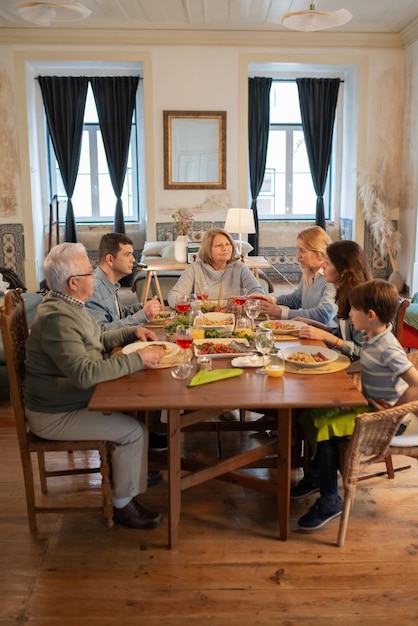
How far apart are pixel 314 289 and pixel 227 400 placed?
1.69m

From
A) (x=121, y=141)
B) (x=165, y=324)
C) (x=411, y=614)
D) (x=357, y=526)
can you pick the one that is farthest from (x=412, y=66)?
(x=411, y=614)

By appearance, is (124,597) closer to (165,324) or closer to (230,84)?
(165,324)

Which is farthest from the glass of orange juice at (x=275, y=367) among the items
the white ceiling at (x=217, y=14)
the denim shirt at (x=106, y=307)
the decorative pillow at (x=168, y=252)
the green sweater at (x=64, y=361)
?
the white ceiling at (x=217, y=14)

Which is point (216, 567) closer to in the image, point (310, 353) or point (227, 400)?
point (227, 400)

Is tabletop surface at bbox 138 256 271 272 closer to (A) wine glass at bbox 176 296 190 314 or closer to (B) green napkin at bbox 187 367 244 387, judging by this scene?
(A) wine glass at bbox 176 296 190 314

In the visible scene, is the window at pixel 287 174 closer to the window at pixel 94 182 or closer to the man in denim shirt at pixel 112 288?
the window at pixel 94 182

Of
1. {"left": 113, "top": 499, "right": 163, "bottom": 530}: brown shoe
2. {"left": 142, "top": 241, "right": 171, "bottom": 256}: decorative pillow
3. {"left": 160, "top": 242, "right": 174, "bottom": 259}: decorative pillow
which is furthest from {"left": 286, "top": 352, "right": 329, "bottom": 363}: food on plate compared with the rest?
{"left": 142, "top": 241, "right": 171, "bottom": 256}: decorative pillow

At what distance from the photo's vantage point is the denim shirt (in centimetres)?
329

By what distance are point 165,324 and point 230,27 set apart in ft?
19.7

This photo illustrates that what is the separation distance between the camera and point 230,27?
7867mm

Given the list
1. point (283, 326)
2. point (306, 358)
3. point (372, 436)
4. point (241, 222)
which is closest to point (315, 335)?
point (283, 326)

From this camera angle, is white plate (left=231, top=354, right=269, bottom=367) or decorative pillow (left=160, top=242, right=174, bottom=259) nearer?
white plate (left=231, top=354, right=269, bottom=367)

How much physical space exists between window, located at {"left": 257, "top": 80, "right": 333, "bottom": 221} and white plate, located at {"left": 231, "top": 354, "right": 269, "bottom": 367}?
7138 mm

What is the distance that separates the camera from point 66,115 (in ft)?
28.7
